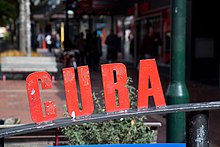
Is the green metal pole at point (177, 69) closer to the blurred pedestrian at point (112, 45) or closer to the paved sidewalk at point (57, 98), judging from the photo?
the paved sidewalk at point (57, 98)

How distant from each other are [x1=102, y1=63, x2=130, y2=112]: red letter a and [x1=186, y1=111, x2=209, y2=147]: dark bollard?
1.46ft

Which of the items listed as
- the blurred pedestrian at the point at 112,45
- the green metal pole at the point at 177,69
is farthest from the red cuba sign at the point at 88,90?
the blurred pedestrian at the point at 112,45

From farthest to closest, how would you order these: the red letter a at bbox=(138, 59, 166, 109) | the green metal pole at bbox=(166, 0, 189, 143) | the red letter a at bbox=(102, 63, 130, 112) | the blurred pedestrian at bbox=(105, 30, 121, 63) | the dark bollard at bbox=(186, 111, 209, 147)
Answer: the blurred pedestrian at bbox=(105, 30, 121, 63)
the green metal pole at bbox=(166, 0, 189, 143)
the red letter a at bbox=(138, 59, 166, 109)
the red letter a at bbox=(102, 63, 130, 112)
the dark bollard at bbox=(186, 111, 209, 147)

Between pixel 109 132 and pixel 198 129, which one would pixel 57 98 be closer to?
pixel 109 132

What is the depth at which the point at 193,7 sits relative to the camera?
14.4 metres

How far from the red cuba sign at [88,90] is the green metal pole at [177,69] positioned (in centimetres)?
167

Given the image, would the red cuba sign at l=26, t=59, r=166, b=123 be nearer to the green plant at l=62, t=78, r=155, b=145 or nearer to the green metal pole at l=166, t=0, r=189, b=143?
the green plant at l=62, t=78, r=155, b=145

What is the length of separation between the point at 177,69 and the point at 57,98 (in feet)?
19.6

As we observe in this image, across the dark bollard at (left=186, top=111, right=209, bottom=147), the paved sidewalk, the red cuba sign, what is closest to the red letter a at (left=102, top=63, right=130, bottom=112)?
the red cuba sign

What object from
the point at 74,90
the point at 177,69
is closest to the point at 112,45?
the point at 177,69

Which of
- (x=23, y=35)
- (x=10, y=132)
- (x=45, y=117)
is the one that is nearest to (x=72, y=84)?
(x=45, y=117)

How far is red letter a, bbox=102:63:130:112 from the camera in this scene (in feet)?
9.32

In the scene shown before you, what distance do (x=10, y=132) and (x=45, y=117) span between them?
269mm

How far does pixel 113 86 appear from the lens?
115 inches
